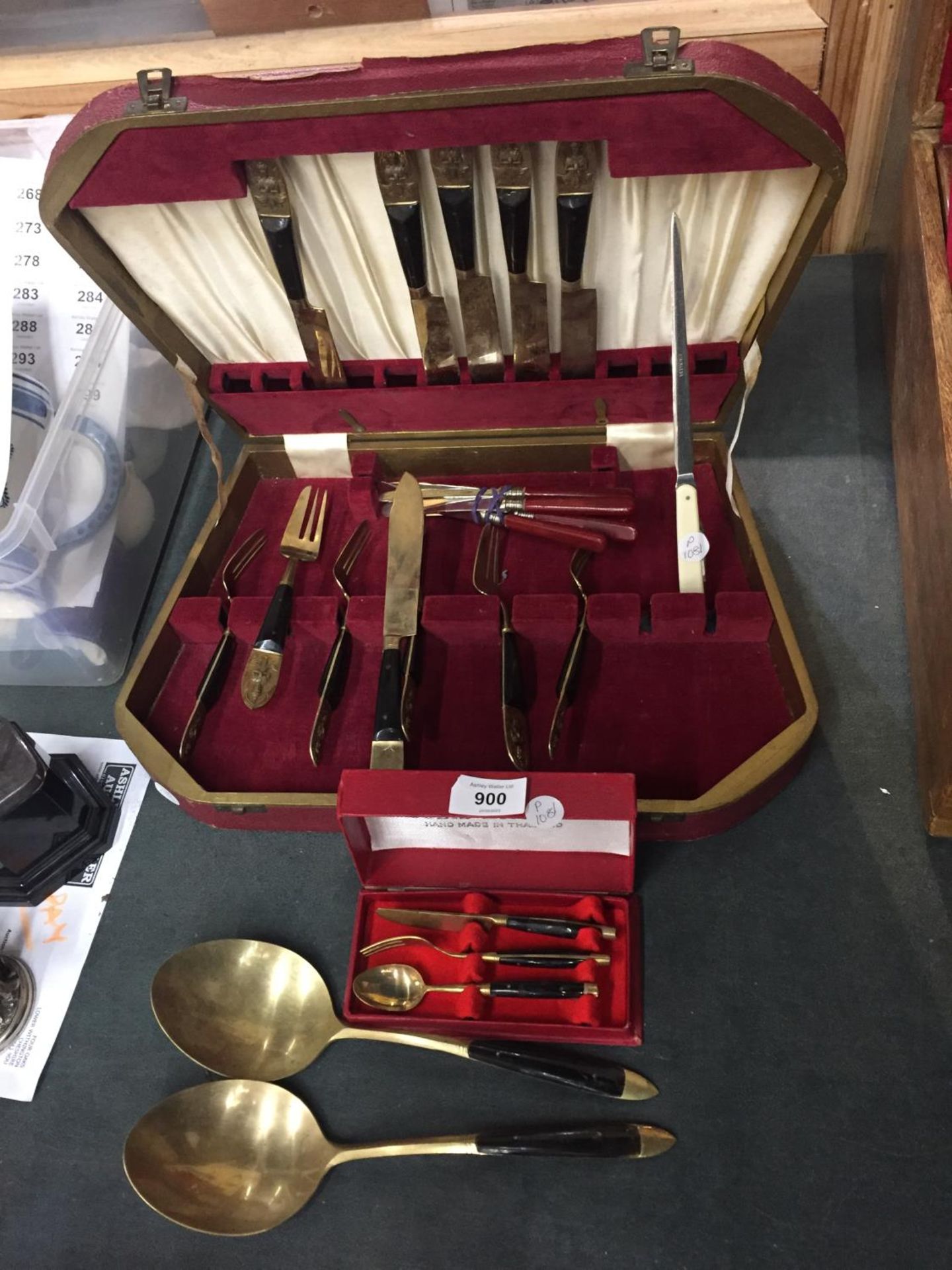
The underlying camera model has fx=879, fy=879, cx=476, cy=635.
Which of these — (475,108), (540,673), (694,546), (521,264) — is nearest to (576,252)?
(521,264)

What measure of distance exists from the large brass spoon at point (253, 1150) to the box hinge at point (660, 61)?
74 centimetres

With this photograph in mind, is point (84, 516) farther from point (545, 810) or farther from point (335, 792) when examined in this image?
point (545, 810)

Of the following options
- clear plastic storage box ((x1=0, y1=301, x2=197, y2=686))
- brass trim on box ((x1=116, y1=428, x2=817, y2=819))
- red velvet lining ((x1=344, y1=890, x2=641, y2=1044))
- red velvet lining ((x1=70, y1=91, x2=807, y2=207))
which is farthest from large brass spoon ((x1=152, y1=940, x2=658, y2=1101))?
red velvet lining ((x1=70, y1=91, x2=807, y2=207))

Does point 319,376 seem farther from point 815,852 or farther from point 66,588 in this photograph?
point 815,852

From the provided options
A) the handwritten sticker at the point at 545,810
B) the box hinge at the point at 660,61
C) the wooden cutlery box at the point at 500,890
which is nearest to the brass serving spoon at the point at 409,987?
the wooden cutlery box at the point at 500,890

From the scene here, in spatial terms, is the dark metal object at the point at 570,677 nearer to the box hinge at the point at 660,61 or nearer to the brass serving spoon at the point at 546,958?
the brass serving spoon at the point at 546,958

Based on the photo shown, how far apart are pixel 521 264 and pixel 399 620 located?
1.06 feet

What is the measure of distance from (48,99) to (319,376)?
0.49 m

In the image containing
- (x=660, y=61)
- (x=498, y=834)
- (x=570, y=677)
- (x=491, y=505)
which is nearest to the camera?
(x=660, y=61)

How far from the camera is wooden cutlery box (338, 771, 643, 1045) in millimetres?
646

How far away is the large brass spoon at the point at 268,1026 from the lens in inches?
26.3

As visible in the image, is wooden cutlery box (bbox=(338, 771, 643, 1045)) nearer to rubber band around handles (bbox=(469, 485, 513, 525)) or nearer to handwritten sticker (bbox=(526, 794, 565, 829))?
handwritten sticker (bbox=(526, 794, 565, 829))

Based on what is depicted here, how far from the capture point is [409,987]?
2.28 feet

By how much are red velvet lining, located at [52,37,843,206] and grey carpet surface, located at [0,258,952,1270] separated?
0.47 m
